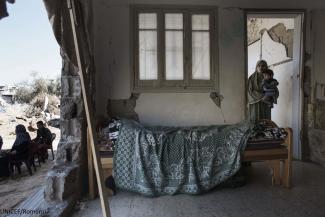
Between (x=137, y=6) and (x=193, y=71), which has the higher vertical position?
(x=137, y=6)

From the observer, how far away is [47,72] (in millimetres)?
14000

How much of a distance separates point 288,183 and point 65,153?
2779 mm

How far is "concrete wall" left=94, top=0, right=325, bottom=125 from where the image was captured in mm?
4219

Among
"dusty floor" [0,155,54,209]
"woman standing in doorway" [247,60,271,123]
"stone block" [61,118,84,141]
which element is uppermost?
"woman standing in doorway" [247,60,271,123]

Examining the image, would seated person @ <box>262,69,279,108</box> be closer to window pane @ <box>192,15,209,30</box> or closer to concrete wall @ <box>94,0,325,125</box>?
→ concrete wall @ <box>94,0,325,125</box>

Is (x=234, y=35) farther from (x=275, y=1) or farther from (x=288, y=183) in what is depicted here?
(x=288, y=183)

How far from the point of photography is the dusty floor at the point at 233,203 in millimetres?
2869

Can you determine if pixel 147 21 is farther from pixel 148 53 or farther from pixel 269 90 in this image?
pixel 269 90

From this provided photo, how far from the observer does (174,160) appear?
3.40 metres

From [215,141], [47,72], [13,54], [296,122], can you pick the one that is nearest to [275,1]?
[296,122]

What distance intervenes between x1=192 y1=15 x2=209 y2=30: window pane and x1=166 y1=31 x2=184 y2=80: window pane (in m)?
0.26

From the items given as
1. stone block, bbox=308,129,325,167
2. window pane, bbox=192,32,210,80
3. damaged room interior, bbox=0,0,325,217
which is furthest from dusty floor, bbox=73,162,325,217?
window pane, bbox=192,32,210,80

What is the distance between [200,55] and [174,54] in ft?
1.35

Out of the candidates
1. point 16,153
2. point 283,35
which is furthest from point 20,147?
point 283,35
